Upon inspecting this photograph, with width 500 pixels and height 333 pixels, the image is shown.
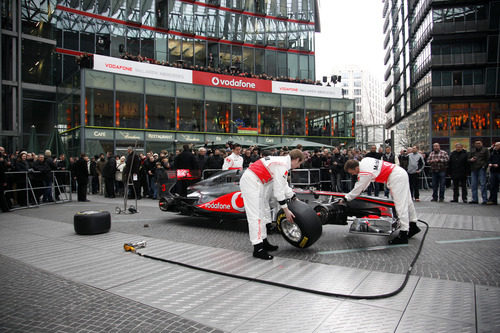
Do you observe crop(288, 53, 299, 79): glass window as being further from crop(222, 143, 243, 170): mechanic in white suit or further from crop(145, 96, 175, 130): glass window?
crop(222, 143, 243, 170): mechanic in white suit

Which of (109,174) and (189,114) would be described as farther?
(189,114)

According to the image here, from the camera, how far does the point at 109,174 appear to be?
1548 centimetres

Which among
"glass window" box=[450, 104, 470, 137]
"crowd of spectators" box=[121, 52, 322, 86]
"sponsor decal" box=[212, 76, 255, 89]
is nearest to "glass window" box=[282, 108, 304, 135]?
"crowd of spectators" box=[121, 52, 322, 86]

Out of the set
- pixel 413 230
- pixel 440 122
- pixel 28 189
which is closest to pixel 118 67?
pixel 28 189

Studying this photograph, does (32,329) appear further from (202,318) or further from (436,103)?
(436,103)

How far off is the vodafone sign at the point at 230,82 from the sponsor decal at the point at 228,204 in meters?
20.2

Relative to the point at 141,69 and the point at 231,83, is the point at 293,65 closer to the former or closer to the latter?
the point at 231,83

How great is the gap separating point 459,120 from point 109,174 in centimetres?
3572

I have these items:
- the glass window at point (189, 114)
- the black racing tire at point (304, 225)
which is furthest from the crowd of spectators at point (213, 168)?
the glass window at point (189, 114)

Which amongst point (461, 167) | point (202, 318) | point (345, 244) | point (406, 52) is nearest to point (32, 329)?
point (202, 318)

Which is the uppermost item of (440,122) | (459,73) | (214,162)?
(459,73)

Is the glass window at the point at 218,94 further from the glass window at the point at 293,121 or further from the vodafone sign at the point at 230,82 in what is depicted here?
the glass window at the point at 293,121

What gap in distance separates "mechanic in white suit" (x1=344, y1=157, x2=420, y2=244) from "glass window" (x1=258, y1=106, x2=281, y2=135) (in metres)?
22.6

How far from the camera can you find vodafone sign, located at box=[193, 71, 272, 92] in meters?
26.4
